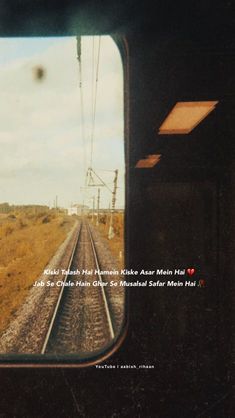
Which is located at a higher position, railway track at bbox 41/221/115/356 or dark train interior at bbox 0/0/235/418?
dark train interior at bbox 0/0/235/418

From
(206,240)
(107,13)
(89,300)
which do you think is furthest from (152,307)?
(89,300)

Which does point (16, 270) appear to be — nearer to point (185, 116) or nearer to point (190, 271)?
point (185, 116)

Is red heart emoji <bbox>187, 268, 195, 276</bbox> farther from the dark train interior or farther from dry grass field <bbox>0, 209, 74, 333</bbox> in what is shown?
dry grass field <bbox>0, 209, 74, 333</bbox>

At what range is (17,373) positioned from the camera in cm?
181

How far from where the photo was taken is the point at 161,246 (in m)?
1.80

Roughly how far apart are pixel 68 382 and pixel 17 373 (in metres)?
0.24

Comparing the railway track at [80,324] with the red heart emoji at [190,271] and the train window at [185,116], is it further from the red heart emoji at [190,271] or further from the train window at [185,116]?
the red heart emoji at [190,271]

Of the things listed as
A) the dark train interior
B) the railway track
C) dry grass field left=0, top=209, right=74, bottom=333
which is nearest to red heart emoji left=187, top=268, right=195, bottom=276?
the dark train interior

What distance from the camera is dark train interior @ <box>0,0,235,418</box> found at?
5.72 ft

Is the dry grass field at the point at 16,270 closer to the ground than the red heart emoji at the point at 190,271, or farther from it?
closer to the ground

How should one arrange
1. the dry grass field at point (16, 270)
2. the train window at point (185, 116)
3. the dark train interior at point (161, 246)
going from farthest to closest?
the dry grass field at point (16, 270) < the train window at point (185, 116) < the dark train interior at point (161, 246)

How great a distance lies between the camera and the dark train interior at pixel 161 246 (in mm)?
1742

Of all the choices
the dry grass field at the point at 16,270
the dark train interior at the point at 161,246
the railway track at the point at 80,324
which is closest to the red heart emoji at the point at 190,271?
the dark train interior at the point at 161,246

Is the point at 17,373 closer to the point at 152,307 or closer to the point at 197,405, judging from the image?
the point at 152,307
